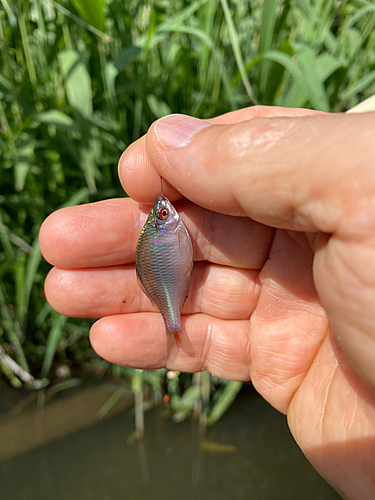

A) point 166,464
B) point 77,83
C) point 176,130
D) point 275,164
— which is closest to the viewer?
point 275,164

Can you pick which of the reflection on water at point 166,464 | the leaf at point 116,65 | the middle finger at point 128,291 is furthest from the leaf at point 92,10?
the reflection on water at point 166,464

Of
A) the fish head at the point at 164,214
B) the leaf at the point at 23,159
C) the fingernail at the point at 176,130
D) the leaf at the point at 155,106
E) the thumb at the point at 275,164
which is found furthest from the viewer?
the leaf at the point at 155,106

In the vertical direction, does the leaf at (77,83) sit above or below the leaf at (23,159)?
above

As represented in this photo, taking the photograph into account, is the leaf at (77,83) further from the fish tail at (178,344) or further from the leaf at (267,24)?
the fish tail at (178,344)

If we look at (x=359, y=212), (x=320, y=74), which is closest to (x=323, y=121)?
(x=359, y=212)

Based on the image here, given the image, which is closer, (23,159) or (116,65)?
(116,65)

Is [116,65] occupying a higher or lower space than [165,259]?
higher

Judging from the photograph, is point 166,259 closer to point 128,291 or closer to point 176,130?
point 128,291

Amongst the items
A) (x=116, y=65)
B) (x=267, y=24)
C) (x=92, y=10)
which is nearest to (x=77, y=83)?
(x=116, y=65)
